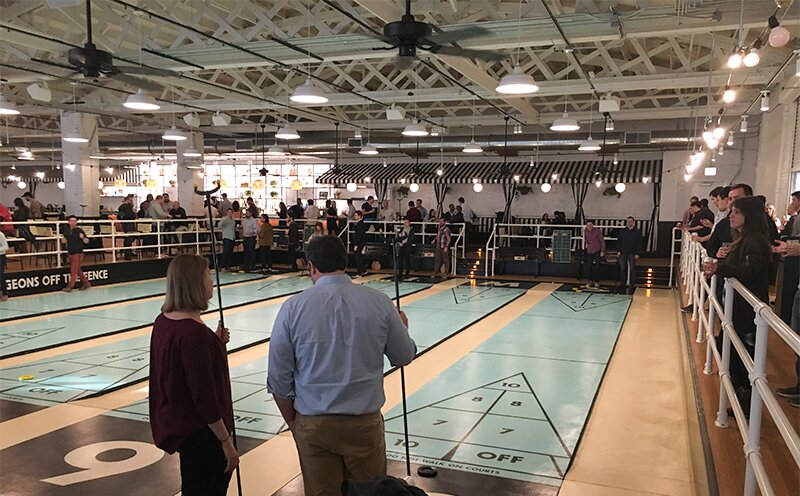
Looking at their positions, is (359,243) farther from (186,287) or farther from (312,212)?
(186,287)

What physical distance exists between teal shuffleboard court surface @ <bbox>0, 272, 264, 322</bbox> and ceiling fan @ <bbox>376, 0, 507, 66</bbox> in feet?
25.0

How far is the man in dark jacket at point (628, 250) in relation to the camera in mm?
13711

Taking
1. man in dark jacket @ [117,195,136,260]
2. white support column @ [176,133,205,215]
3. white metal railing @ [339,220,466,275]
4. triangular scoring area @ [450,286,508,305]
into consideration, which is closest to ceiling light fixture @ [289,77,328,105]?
triangular scoring area @ [450,286,508,305]

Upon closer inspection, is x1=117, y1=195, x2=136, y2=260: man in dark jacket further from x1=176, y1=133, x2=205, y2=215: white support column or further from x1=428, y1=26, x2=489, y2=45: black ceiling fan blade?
x1=428, y1=26, x2=489, y2=45: black ceiling fan blade

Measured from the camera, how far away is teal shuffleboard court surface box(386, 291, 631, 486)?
4.35 meters

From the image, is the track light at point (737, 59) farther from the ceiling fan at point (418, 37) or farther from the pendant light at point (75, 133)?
the pendant light at point (75, 133)

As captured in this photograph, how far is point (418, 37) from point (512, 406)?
11.3ft

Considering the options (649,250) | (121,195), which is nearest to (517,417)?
(649,250)

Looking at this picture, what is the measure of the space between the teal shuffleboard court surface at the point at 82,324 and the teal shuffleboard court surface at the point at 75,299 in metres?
0.48

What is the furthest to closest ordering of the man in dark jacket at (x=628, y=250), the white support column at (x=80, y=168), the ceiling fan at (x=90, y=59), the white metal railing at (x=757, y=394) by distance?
the white support column at (x=80, y=168) < the man in dark jacket at (x=628, y=250) < the ceiling fan at (x=90, y=59) < the white metal railing at (x=757, y=394)

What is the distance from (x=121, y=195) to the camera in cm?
3288

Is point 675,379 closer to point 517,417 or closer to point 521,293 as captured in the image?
point 517,417

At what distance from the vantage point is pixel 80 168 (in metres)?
18.0

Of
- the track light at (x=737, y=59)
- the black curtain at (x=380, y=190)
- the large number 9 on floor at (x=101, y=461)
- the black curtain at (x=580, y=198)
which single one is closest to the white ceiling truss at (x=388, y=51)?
the track light at (x=737, y=59)
